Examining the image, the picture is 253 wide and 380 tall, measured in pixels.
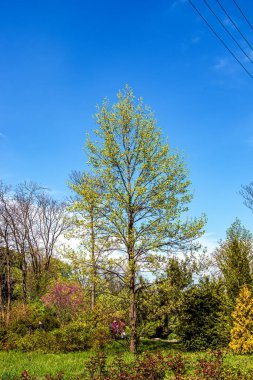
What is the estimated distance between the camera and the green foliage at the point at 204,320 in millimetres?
16219

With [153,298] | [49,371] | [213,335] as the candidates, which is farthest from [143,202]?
[213,335]

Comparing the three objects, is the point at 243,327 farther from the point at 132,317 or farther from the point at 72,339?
the point at 72,339

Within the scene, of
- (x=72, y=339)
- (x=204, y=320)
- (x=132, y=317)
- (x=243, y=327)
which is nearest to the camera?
(x=132, y=317)

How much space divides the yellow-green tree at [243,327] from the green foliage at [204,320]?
137 cm

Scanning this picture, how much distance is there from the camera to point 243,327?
566 inches

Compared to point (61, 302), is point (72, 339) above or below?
below

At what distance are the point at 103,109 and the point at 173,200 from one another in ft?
14.9

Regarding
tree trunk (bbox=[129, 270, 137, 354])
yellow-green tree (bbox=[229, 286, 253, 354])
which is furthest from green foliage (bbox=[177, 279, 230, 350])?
tree trunk (bbox=[129, 270, 137, 354])

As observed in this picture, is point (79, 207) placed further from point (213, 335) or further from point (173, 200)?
point (213, 335)

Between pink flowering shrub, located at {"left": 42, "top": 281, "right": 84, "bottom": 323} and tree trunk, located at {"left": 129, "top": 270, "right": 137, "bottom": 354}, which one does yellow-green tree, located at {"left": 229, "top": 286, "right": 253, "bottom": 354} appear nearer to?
tree trunk, located at {"left": 129, "top": 270, "right": 137, "bottom": 354}

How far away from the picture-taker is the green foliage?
1622 centimetres

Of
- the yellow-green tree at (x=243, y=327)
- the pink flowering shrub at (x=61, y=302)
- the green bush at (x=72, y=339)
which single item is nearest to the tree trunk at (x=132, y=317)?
the green bush at (x=72, y=339)

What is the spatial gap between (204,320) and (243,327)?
255cm

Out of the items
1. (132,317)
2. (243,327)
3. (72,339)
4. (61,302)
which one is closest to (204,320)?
(243,327)
